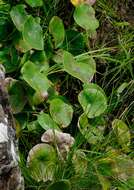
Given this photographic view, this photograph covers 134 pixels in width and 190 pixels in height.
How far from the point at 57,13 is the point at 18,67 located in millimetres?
347

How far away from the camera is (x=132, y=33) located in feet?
6.57

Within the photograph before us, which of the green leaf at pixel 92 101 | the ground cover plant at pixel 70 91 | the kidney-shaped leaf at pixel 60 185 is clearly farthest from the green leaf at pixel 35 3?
the kidney-shaped leaf at pixel 60 185

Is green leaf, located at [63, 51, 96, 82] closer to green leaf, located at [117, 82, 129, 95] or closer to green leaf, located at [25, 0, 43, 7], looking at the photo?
green leaf, located at [117, 82, 129, 95]

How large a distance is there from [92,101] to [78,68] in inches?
5.0

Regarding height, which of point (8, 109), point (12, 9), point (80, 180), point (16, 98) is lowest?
point (80, 180)

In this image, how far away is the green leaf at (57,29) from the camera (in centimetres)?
179

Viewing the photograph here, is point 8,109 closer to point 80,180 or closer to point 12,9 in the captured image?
point 80,180

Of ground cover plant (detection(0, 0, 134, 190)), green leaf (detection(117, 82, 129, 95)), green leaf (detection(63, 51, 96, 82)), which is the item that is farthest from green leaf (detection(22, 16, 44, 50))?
green leaf (detection(117, 82, 129, 95))

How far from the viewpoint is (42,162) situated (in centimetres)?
159

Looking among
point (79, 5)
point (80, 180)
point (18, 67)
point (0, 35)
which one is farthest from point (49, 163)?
point (79, 5)

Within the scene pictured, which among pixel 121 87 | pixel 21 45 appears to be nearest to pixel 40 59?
pixel 21 45

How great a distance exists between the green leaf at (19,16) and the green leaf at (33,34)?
0.09 feet

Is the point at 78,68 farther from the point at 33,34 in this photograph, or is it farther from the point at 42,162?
the point at 42,162

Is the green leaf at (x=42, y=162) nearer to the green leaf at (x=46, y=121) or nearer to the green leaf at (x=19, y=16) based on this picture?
the green leaf at (x=46, y=121)
